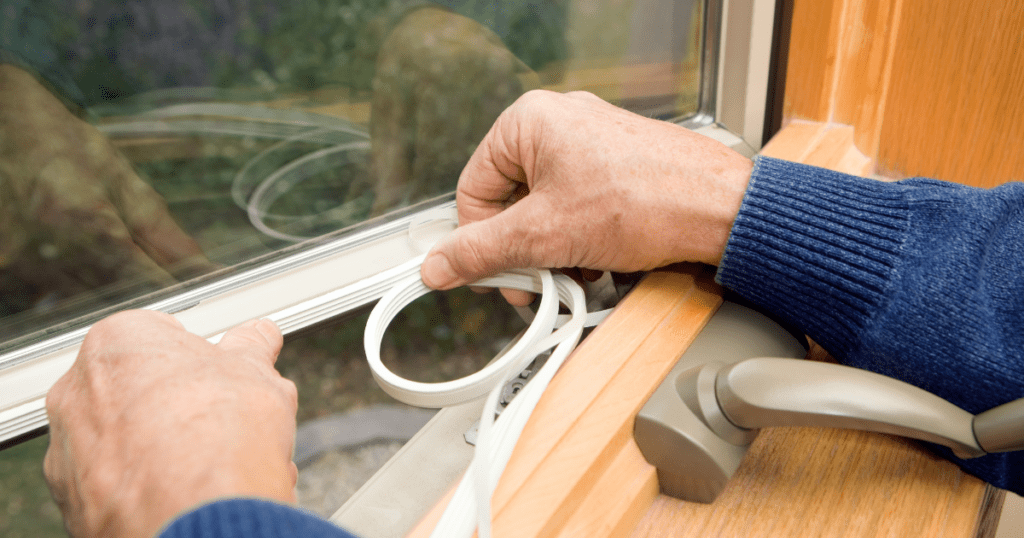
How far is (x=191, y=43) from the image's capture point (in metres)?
0.44

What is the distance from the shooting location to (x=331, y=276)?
55 cm

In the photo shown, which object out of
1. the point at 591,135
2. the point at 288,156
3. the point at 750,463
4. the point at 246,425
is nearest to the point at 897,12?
the point at 591,135

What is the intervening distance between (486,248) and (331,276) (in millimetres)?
165

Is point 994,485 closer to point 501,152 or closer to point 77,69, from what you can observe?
point 501,152

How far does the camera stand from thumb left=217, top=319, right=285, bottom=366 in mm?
362

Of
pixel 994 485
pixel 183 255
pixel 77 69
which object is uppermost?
pixel 77 69

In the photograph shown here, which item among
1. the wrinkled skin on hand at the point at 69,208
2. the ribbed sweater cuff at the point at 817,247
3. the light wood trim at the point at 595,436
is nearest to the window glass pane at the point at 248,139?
the wrinkled skin on hand at the point at 69,208

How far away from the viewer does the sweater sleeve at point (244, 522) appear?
0.21m

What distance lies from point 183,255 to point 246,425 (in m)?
0.29

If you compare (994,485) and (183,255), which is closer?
(994,485)

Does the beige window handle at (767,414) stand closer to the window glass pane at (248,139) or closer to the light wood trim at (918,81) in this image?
the window glass pane at (248,139)

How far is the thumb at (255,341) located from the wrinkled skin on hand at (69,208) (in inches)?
5.8

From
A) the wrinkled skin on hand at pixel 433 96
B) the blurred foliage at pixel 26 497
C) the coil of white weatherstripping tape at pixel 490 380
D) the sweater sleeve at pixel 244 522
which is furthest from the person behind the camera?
the wrinkled skin on hand at pixel 433 96

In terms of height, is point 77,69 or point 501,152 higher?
point 77,69
